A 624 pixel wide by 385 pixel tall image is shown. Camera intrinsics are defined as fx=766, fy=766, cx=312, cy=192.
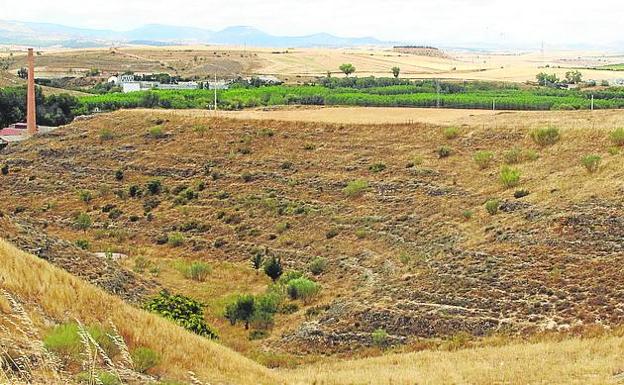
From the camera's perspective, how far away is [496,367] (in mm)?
18094

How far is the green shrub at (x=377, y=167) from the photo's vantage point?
45281 mm

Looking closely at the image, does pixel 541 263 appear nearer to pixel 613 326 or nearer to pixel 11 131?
pixel 613 326

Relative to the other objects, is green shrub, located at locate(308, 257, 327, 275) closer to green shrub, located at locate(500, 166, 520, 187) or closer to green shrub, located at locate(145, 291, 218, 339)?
green shrub, located at locate(500, 166, 520, 187)

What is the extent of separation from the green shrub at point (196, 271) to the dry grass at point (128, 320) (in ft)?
66.1

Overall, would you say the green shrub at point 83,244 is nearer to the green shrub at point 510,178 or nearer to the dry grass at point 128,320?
the green shrub at point 510,178

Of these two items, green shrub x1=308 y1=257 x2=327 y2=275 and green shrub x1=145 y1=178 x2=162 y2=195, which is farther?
green shrub x1=145 y1=178 x2=162 y2=195

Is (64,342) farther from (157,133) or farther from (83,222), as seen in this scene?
(157,133)

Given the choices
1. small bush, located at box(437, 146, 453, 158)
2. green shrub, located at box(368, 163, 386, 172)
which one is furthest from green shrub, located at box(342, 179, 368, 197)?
small bush, located at box(437, 146, 453, 158)

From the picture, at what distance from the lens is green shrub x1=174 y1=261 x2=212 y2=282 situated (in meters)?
35.5

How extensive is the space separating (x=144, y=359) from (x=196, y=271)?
77.2ft

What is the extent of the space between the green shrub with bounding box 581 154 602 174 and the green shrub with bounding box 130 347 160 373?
1115 inches

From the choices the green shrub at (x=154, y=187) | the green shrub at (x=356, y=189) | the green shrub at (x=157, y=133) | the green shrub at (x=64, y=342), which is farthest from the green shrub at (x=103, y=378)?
the green shrub at (x=157, y=133)

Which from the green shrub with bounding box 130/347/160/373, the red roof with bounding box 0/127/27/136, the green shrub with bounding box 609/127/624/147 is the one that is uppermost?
the green shrub with bounding box 609/127/624/147

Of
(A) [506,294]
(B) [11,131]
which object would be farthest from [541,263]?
(B) [11,131]
